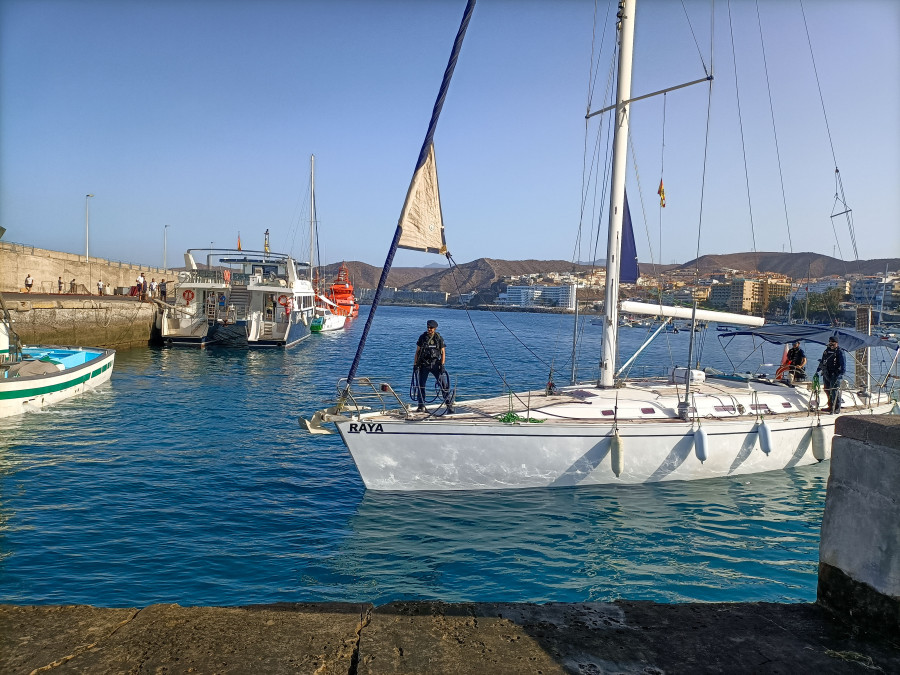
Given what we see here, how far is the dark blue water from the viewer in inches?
324

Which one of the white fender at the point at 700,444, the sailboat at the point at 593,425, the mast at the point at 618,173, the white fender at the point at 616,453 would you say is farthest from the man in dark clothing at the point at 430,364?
the white fender at the point at 700,444

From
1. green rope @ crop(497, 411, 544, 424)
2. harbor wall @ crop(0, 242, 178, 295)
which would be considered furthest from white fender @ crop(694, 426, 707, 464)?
harbor wall @ crop(0, 242, 178, 295)

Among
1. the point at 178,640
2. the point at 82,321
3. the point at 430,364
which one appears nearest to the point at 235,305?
the point at 82,321

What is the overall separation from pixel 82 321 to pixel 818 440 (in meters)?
33.0

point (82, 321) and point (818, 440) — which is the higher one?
point (82, 321)

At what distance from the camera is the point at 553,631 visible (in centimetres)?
421

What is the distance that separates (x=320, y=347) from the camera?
44.4 metres

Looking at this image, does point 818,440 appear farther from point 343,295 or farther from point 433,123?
point 343,295

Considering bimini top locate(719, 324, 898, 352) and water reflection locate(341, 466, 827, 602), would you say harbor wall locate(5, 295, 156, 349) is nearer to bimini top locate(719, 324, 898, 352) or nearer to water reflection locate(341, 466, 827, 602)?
water reflection locate(341, 466, 827, 602)

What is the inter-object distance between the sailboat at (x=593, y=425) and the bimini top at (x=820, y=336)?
0.22 meters

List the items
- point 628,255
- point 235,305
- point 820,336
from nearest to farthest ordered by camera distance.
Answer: point 628,255 → point 820,336 → point 235,305

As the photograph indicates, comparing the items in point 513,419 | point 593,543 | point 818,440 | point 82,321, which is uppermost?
point 82,321

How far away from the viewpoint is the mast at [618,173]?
13.1 m

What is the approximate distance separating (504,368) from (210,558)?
28.7 meters
